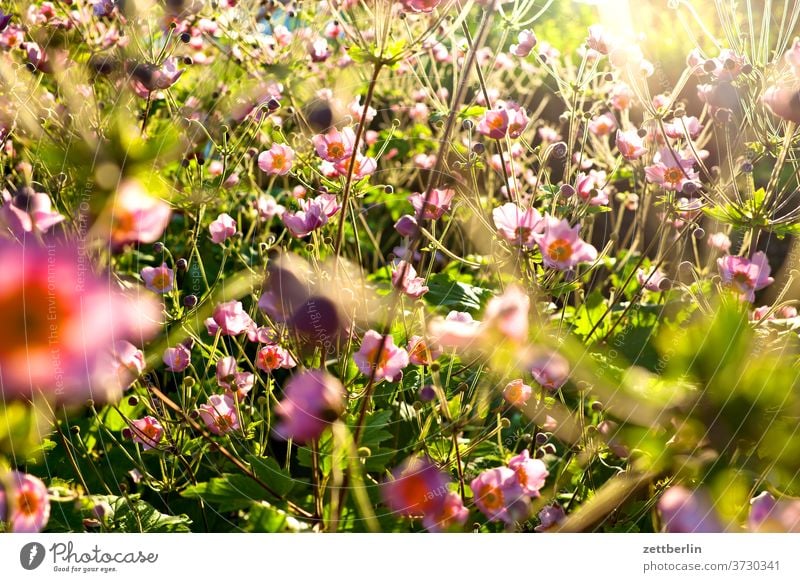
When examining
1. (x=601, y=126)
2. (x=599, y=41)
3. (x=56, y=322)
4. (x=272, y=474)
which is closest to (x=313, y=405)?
(x=272, y=474)

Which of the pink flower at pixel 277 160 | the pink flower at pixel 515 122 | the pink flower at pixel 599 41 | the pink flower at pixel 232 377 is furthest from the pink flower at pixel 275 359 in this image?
the pink flower at pixel 599 41

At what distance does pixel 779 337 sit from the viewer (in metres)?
0.51

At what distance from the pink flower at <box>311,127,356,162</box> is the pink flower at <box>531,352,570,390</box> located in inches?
8.2

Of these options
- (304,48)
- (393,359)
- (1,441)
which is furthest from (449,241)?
(1,441)

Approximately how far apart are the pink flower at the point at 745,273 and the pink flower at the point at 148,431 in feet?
1.42

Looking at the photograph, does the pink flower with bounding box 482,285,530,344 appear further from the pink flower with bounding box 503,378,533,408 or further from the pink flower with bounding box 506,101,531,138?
the pink flower with bounding box 506,101,531,138

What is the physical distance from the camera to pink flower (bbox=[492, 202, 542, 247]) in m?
0.48

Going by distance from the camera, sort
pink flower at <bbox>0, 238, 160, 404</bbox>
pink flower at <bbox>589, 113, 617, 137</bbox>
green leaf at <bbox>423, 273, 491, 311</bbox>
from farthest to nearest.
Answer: pink flower at <bbox>589, 113, 617, 137</bbox> → green leaf at <bbox>423, 273, 491, 311</bbox> → pink flower at <bbox>0, 238, 160, 404</bbox>

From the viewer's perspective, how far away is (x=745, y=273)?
1.62ft

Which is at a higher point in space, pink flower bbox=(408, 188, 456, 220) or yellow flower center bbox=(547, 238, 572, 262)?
pink flower bbox=(408, 188, 456, 220)

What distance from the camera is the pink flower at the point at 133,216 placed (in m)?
0.42
